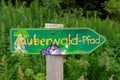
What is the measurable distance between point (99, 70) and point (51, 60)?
1142 millimetres

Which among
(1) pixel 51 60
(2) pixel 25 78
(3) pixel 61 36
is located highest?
(3) pixel 61 36

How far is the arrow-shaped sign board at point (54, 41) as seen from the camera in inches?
116

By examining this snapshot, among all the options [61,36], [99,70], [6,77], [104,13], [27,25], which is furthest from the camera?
[104,13]

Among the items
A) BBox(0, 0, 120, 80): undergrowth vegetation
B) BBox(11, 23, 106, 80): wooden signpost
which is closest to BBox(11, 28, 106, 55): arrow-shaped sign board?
BBox(11, 23, 106, 80): wooden signpost

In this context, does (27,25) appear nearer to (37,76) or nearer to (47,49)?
(37,76)

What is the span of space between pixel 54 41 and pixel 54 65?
216mm

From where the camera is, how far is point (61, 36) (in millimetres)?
2928

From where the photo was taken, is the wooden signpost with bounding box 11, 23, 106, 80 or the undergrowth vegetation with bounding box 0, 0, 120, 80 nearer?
the wooden signpost with bounding box 11, 23, 106, 80

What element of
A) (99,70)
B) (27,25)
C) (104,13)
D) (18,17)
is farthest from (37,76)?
(104,13)

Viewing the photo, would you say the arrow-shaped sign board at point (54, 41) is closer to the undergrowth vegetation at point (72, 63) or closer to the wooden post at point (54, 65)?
the wooden post at point (54, 65)

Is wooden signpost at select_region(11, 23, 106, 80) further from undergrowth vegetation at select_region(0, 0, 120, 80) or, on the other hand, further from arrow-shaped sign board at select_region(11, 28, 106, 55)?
undergrowth vegetation at select_region(0, 0, 120, 80)

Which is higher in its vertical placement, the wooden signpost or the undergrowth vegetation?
the wooden signpost

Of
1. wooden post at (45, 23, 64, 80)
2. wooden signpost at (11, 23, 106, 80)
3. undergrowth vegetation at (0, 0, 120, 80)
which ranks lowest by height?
undergrowth vegetation at (0, 0, 120, 80)

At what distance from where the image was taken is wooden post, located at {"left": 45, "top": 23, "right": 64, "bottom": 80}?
297 cm
